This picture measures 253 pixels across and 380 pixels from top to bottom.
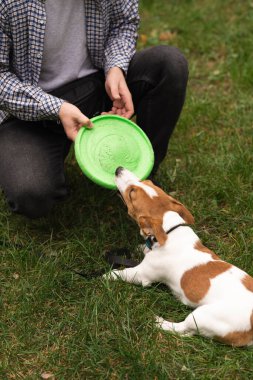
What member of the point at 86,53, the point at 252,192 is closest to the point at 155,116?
the point at 86,53

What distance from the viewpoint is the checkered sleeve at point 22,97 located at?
10.6 feet

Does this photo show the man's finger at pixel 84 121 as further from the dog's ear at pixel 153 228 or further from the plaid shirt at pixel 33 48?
the dog's ear at pixel 153 228

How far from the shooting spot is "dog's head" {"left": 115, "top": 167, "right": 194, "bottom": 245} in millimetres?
3188

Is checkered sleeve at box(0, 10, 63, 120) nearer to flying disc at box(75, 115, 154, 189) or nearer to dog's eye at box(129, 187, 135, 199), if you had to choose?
flying disc at box(75, 115, 154, 189)

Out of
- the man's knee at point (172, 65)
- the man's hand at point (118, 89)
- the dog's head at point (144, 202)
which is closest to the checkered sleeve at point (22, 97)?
the man's hand at point (118, 89)

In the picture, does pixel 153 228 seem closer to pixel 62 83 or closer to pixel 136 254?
pixel 136 254

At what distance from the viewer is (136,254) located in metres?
3.62

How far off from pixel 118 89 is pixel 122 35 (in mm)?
449

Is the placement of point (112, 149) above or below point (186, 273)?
above

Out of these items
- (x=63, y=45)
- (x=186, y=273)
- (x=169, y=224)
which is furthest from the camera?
(x=63, y=45)

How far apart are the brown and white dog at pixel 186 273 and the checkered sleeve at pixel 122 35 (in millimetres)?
775

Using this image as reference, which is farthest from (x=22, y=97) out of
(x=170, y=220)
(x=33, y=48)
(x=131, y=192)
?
(x=170, y=220)

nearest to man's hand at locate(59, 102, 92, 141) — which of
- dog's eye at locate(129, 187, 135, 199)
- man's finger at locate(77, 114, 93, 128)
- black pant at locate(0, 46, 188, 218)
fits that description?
man's finger at locate(77, 114, 93, 128)

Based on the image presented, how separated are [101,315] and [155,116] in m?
1.47
